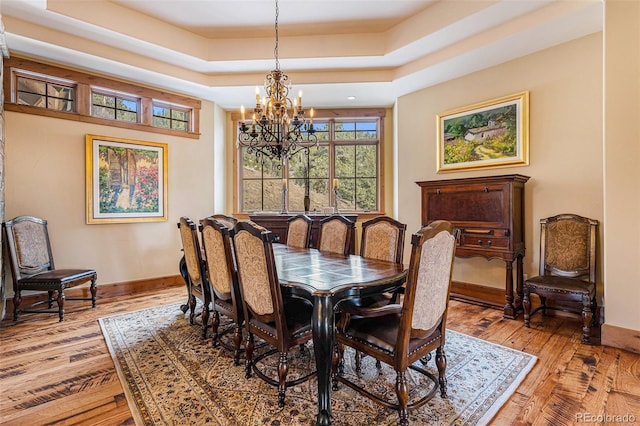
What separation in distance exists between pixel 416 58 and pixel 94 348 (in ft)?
15.0

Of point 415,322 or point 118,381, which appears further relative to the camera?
point 118,381

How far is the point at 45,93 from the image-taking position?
146 inches

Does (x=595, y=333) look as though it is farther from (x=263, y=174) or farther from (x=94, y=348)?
(x=263, y=174)

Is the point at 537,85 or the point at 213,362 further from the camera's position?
the point at 537,85

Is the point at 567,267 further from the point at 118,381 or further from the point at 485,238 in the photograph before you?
the point at 118,381

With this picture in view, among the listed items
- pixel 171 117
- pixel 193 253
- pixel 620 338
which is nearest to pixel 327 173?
pixel 171 117

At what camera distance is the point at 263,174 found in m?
5.53

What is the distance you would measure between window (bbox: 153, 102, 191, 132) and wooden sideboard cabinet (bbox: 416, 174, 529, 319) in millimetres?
3868

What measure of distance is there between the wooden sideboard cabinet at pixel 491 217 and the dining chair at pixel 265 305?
2358 millimetres

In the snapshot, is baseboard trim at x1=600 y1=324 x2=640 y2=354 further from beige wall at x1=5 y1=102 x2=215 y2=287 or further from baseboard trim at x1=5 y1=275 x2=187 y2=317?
beige wall at x1=5 y1=102 x2=215 y2=287

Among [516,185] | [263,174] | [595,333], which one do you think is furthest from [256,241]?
[263,174]

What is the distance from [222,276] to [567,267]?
3.25 m

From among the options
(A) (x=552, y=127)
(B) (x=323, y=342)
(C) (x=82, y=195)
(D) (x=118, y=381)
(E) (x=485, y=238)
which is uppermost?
(A) (x=552, y=127)

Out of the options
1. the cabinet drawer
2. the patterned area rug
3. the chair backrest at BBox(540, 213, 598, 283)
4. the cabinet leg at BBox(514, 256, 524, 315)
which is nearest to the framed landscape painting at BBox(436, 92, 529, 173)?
the chair backrest at BBox(540, 213, 598, 283)
